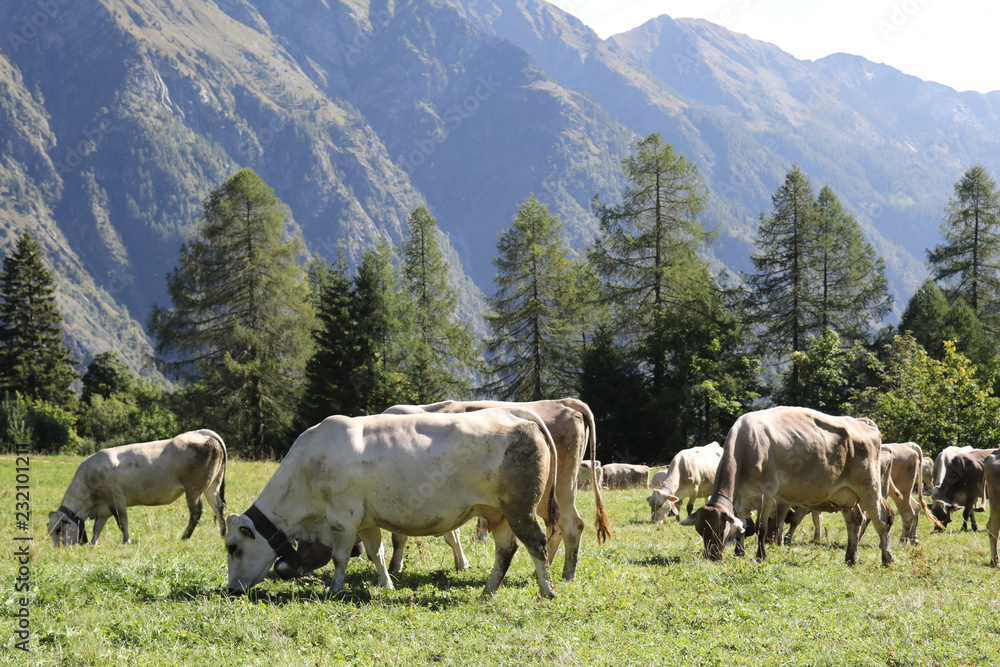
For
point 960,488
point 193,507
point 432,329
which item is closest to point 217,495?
point 193,507

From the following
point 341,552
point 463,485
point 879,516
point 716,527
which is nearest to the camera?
point 463,485

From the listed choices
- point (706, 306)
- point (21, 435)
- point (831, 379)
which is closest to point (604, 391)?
point (706, 306)

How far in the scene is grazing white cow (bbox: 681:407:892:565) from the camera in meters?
10.7

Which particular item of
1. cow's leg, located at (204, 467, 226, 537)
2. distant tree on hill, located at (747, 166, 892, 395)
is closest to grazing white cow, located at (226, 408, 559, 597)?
cow's leg, located at (204, 467, 226, 537)

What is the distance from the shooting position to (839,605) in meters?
8.04

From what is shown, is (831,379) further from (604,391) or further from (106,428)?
(106,428)

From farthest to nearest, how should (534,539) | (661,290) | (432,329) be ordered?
(432,329) < (661,290) < (534,539)

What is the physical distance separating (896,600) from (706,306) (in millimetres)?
39470

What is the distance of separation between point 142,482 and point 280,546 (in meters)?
7.17

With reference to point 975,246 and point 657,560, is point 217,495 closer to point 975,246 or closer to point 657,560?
point 657,560

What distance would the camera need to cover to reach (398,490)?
8.67m

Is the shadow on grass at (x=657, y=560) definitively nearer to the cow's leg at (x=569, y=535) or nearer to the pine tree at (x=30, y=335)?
the cow's leg at (x=569, y=535)

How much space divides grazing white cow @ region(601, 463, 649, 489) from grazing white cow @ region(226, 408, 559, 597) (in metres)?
21.5

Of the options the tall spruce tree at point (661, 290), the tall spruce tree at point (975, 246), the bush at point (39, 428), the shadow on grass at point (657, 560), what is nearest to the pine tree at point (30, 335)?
the bush at point (39, 428)
